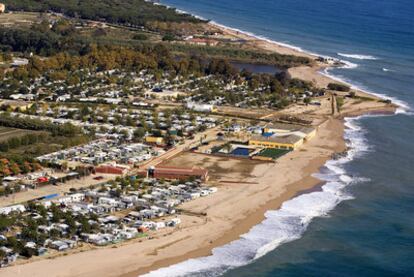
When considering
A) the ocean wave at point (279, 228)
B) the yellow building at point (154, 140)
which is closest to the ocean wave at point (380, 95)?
the ocean wave at point (279, 228)

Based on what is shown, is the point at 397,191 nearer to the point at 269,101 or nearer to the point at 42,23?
the point at 269,101

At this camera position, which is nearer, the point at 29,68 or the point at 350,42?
the point at 29,68

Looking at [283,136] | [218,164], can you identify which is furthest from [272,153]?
[218,164]

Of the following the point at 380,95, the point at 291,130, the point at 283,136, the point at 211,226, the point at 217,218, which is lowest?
the point at 211,226

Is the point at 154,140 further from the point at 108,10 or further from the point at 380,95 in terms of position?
the point at 108,10

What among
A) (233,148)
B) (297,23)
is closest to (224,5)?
(297,23)
